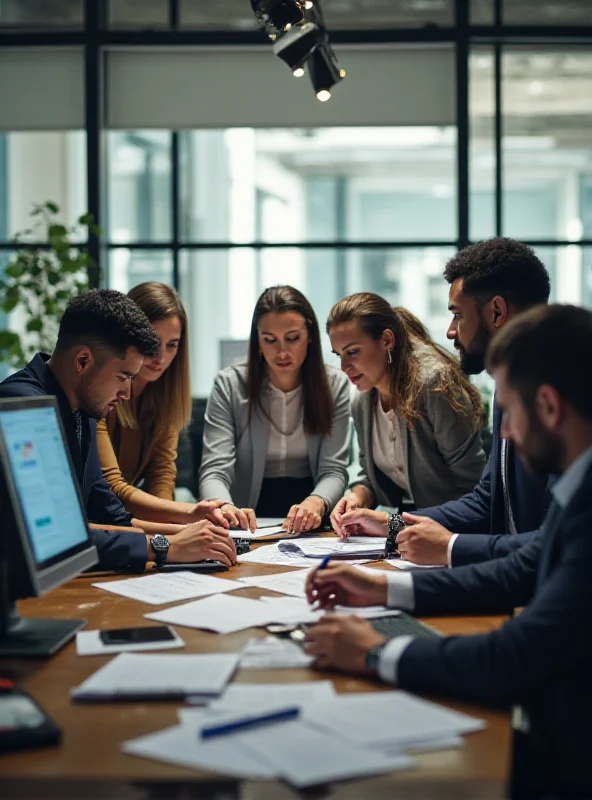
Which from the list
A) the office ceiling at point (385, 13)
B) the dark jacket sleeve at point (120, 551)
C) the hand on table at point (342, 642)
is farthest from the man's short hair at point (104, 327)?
the office ceiling at point (385, 13)

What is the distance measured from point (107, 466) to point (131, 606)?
1.27 metres

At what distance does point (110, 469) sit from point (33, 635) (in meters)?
1.51

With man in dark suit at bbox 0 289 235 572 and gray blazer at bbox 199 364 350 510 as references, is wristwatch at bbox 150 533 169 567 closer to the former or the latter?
man in dark suit at bbox 0 289 235 572

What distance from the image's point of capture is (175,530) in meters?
2.79

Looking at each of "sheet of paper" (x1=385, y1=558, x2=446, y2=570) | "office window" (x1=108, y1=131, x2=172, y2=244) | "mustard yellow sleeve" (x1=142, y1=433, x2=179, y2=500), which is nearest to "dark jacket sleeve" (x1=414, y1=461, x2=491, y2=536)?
"sheet of paper" (x1=385, y1=558, x2=446, y2=570)

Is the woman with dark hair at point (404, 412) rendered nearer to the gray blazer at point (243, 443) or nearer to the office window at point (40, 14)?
the gray blazer at point (243, 443)

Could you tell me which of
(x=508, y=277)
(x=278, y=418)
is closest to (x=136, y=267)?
(x=278, y=418)

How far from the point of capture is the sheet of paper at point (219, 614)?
1.82 metres

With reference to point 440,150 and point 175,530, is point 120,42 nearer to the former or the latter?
point 440,150

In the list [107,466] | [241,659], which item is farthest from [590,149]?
[241,659]

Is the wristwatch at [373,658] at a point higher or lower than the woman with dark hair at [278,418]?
lower

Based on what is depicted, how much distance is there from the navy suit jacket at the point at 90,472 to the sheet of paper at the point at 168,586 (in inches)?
3.4

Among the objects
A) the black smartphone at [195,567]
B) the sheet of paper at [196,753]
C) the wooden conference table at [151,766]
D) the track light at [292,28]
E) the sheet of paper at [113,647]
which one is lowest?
the black smartphone at [195,567]

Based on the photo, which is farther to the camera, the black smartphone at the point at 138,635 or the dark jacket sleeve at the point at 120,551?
the dark jacket sleeve at the point at 120,551
